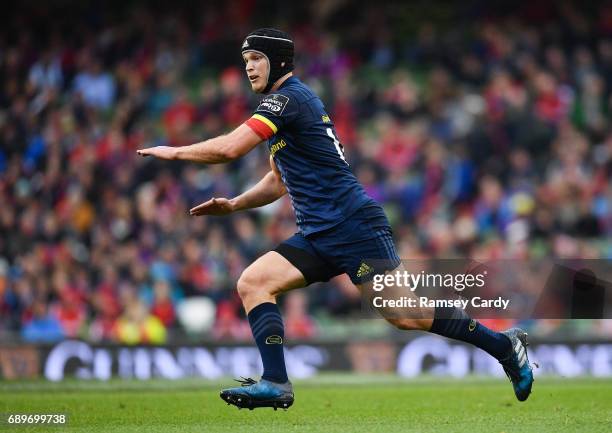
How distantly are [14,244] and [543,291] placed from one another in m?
8.00

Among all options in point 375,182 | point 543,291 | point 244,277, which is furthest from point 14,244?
point 244,277

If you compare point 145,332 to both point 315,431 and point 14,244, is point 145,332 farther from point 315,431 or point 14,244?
point 315,431

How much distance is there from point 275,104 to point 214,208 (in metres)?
0.86

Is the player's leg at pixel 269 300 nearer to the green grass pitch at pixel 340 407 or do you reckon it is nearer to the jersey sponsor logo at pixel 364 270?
the jersey sponsor logo at pixel 364 270

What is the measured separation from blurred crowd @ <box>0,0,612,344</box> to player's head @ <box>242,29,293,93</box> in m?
7.46

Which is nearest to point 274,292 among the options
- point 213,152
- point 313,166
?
point 313,166

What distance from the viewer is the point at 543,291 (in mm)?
13398

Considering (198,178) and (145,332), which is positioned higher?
(198,178)

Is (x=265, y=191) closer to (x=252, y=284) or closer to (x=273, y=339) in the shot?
(x=252, y=284)

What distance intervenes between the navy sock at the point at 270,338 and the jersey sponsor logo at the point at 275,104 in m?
1.25

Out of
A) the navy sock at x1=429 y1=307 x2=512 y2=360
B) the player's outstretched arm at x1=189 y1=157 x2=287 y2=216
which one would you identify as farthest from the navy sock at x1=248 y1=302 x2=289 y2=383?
the navy sock at x1=429 y1=307 x2=512 y2=360

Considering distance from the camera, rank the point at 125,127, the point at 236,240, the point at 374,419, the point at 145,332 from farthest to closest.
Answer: the point at 125,127 < the point at 236,240 < the point at 145,332 < the point at 374,419

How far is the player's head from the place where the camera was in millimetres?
7707

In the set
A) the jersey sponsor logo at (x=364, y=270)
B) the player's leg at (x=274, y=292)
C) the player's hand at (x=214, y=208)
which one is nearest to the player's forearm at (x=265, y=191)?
the player's hand at (x=214, y=208)
